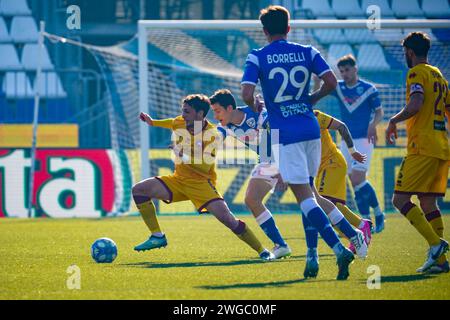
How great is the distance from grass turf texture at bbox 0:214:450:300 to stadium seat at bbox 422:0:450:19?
11776 millimetres

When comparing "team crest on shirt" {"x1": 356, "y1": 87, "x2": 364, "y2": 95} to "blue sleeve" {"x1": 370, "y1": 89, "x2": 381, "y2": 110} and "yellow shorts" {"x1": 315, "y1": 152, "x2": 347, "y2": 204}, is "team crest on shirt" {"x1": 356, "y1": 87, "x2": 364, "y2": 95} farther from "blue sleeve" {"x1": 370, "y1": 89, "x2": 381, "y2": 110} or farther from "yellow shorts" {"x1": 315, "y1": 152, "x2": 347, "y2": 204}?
"yellow shorts" {"x1": 315, "y1": 152, "x2": 347, "y2": 204}

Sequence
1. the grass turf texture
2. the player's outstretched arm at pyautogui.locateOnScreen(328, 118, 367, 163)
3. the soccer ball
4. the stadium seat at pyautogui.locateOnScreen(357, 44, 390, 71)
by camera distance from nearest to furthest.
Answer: the grass turf texture, the player's outstretched arm at pyautogui.locateOnScreen(328, 118, 367, 163), the soccer ball, the stadium seat at pyautogui.locateOnScreen(357, 44, 390, 71)

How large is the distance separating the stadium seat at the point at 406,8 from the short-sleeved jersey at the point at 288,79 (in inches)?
685

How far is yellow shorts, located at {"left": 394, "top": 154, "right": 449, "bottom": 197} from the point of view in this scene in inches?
308

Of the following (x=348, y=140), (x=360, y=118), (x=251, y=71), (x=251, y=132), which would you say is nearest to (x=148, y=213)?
(x=251, y=132)

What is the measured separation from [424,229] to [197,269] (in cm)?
199

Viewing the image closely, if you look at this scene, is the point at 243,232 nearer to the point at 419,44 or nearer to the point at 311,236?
the point at 311,236

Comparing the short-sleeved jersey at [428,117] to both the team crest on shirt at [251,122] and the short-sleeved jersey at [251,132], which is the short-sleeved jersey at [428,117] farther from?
the team crest on shirt at [251,122]

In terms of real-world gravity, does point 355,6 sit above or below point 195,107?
above

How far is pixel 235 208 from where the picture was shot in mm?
17953

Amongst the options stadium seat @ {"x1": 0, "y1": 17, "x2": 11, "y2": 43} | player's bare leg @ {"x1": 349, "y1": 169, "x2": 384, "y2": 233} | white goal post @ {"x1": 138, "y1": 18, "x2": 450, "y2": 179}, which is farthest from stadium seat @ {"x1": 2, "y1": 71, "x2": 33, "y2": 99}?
player's bare leg @ {"x1": 349, "y1": 169, "x2": 384, "y2": 233}

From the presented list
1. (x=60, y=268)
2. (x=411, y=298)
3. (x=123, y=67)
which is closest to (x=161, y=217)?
(x=123, y=67)
